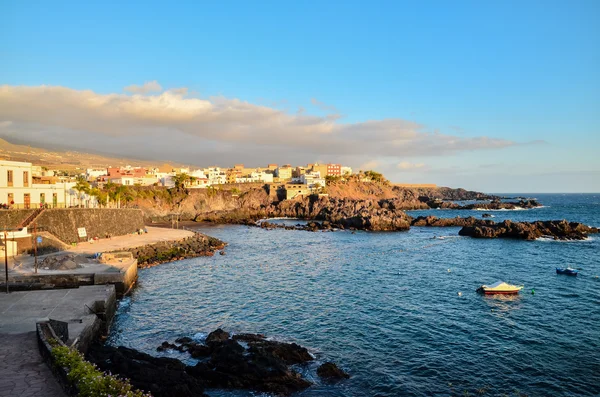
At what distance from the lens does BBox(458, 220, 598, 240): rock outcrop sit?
246 feet

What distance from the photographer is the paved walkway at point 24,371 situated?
42.3 feet

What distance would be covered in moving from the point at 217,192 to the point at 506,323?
116446 millimetres

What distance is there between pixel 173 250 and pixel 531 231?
6782 cm

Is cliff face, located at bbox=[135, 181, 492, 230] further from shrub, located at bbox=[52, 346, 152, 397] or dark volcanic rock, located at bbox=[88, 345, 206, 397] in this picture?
shrub, located at bbox=[52, 346, 152, 397]

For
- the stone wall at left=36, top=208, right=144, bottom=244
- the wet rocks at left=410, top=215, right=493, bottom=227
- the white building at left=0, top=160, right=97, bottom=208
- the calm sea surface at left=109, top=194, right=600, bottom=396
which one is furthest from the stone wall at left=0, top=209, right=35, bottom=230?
the wet rocks at left=410, top=215, right=493, bottom=227

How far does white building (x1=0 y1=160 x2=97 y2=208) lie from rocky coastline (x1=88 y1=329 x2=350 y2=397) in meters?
41.2

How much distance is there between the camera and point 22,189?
5241 centimetres

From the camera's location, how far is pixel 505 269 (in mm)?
47969

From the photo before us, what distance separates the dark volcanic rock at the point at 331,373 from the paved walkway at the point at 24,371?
40.6ft

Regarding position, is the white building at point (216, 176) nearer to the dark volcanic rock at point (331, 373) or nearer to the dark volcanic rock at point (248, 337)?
the dark volcanic rock at point (248, 337)

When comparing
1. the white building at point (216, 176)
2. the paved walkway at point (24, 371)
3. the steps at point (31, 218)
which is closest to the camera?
the paved walkway at point (24, 371)

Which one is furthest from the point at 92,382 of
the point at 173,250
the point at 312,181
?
the point at 312,181

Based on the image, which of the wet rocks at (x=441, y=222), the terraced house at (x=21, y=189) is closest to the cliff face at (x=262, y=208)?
the wet rocks at (x=441, y=222)

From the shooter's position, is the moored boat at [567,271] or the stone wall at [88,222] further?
the stone wall at [88,222]
